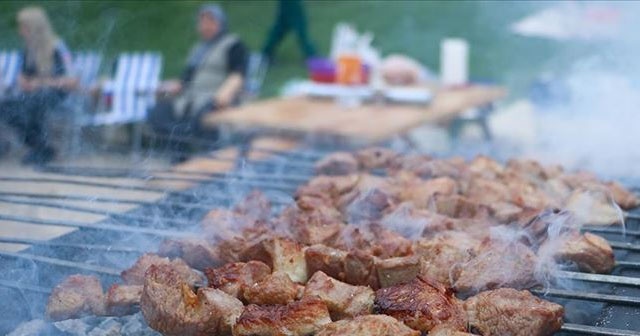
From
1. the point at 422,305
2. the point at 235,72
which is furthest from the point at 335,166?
the point at 235,72

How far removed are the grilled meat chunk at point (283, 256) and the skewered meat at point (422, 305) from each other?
0.34 metres

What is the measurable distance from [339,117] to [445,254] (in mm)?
4000

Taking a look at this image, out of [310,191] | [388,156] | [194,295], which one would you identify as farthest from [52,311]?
[388,156]

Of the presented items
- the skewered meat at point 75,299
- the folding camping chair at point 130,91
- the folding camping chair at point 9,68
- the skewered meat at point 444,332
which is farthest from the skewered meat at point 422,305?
the folding camping chair at point 130,91

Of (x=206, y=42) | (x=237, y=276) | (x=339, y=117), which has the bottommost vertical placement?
(x=339, y=117)

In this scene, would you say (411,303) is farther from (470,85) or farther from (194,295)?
(470,85)

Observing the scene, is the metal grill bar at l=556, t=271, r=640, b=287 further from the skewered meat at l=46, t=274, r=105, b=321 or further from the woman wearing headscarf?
the woman wearing headscarf

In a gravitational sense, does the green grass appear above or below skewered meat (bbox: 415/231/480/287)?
above

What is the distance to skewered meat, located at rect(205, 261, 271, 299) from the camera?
8.32 ft

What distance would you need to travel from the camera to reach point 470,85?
862 centimetres

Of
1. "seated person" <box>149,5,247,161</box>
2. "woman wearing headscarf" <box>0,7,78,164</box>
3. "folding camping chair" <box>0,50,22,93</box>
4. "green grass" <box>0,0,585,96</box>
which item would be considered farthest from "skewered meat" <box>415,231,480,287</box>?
A: "folding camping chair" <box>0,50,22,93</box>

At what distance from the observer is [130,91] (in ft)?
32.6

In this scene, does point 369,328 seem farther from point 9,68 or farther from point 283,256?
point 9,68

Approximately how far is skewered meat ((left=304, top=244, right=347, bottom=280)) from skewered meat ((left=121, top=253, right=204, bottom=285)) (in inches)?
15.6
